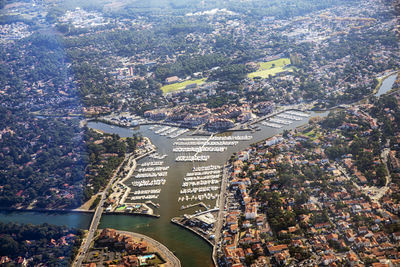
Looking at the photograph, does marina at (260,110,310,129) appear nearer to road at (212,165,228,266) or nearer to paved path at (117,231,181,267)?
road at (212,165,228,266)

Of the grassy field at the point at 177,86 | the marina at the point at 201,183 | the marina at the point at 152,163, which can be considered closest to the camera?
the marina at the point at 201,183

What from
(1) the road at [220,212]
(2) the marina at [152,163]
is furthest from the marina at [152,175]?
(1) the road at [220,212]

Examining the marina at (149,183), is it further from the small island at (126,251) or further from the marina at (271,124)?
the marina at (271,124)

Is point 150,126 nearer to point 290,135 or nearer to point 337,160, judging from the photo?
point 290,135

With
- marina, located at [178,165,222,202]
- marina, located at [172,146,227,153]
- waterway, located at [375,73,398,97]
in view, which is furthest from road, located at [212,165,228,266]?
waterway, located at [375,73,398,97]

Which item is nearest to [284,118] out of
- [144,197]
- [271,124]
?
[271,124]

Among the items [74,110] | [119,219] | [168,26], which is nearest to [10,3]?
[168,26]

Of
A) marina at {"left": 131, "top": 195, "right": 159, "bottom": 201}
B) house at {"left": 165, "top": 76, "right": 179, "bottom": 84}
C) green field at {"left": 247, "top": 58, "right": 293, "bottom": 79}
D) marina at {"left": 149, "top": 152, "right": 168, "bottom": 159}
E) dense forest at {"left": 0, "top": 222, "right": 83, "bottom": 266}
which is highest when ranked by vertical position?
green field at {"left": 247, "top": 58, "right": 293, "bottom": 79}
